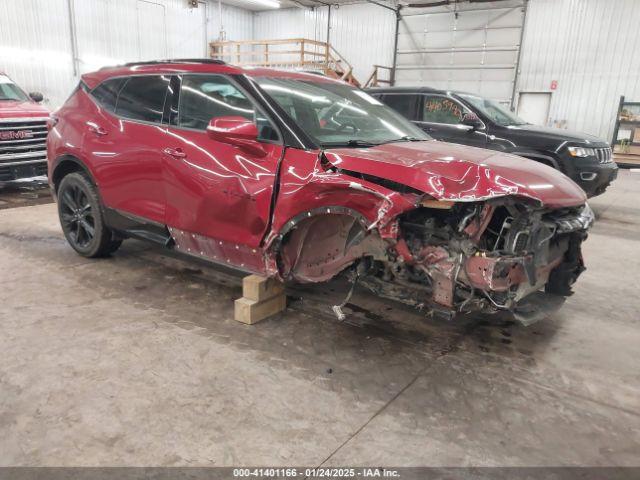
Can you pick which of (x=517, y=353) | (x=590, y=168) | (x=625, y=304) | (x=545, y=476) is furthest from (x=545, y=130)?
(x=545, y=476)

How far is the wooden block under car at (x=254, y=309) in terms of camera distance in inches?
125

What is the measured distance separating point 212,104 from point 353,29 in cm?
1810

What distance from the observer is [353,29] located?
19422mm

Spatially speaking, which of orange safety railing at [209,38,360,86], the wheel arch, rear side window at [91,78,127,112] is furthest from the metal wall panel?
rear side window at [91,78,127,112]

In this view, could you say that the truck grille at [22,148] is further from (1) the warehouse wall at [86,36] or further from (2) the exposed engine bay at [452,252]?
(1) the warehouse wall at [86,36]

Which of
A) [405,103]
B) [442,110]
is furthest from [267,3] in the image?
[442,110]

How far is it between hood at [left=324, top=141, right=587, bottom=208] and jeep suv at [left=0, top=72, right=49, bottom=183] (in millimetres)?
6640

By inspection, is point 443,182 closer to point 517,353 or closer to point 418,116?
point 517,353

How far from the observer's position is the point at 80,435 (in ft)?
6.81

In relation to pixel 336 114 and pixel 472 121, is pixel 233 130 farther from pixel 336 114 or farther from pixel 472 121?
pixel 472 121

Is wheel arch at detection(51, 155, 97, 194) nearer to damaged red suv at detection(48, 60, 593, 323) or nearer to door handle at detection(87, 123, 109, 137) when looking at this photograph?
damaged red suv at detection(48, 60, 593, 323)

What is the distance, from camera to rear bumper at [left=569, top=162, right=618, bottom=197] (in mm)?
6383

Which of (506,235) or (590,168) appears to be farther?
(590,168)

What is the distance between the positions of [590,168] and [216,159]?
553 cm
